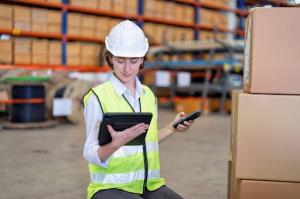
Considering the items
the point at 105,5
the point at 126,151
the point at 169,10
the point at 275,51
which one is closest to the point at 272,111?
the point at 275,51

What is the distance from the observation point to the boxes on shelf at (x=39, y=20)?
827cm

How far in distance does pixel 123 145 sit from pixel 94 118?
0.15 meters

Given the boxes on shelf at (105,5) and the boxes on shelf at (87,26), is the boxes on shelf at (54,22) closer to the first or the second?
the boxes on shelf at (87,26)

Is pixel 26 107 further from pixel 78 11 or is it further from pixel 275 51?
pixel 275 51

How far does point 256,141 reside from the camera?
70.6 inches

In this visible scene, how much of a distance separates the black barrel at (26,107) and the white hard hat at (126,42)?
4623 mm

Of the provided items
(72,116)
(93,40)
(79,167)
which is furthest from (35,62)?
(79,167)

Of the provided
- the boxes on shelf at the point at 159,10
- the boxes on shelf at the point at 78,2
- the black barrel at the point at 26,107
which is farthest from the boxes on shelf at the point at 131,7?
the black barrel at the point at 26,107

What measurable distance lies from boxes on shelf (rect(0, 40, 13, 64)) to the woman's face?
6598 mm

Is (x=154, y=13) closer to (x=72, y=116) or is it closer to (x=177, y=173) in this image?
(x=72, y=116)

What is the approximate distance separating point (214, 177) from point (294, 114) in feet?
5.74

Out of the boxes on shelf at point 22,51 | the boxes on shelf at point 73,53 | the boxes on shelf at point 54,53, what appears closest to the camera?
the boxes on shelf at point 22,51

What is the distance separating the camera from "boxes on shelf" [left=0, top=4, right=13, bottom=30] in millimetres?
7844

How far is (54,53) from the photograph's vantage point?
28.0 feet
